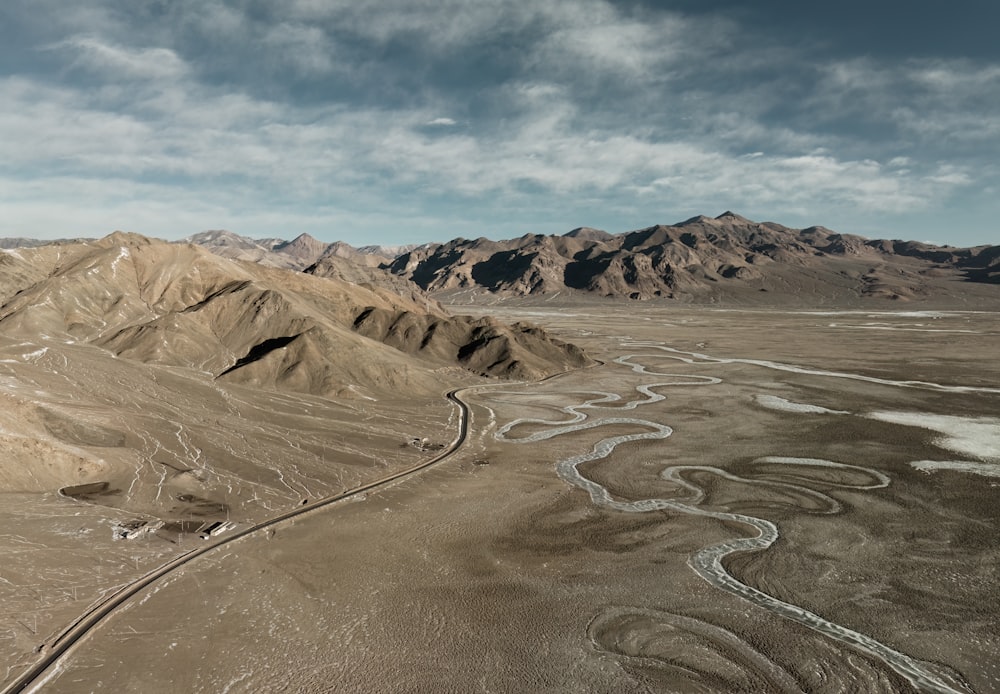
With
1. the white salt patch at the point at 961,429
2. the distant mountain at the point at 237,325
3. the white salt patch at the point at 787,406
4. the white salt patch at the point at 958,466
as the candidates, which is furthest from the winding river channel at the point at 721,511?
the distant mountain at the point at 237,325

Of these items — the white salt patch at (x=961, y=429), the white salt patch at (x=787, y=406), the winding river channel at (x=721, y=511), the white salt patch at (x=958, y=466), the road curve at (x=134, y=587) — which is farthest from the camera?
the white salt patch at (x=787, y=406)

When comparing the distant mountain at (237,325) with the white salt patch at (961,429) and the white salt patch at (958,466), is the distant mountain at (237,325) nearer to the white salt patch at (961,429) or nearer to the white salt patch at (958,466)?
the white salt patch at (961,429)

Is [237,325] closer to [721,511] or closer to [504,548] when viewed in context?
[504,548]

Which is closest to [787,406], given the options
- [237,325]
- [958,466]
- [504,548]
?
[958,466]

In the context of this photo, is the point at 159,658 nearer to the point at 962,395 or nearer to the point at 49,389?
the point at 49,389

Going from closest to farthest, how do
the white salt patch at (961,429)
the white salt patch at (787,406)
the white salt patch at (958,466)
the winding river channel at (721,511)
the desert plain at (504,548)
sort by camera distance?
the desert plain at (504,548) < the winding river channel at (721,511) < the white salt patch at (958,466) < the white salt patch at (961,429) < the white salt patch at (787,406)

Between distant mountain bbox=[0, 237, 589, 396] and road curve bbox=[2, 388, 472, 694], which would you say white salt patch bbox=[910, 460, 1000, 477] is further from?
distant mountain bbox=[0, 237, 589, 396]

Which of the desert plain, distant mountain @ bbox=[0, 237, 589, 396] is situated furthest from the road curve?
distant mountain @ bbox=[0, 237, 589, 396]

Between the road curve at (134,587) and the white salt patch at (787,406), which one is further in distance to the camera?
the white salt patch at (787,406)
